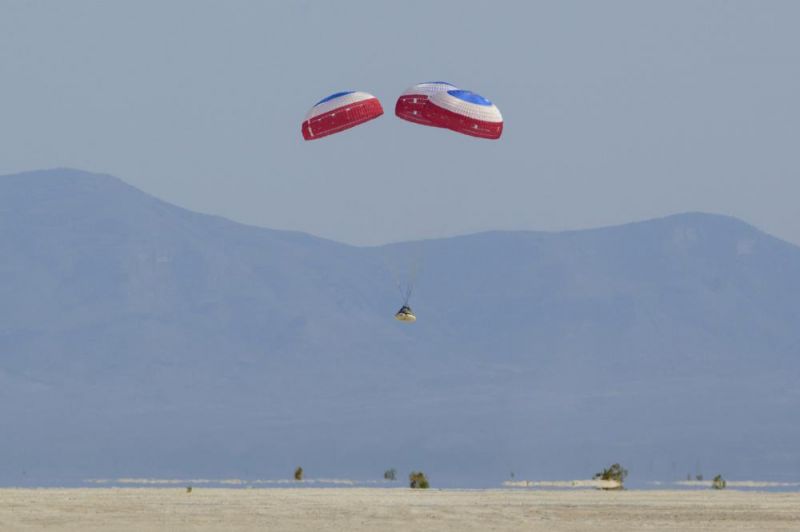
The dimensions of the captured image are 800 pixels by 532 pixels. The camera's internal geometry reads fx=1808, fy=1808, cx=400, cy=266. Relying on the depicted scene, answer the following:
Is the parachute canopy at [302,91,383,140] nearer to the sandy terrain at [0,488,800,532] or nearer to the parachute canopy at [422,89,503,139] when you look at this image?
the parachute canopy at [422,89,503,139]

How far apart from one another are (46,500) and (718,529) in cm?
1910

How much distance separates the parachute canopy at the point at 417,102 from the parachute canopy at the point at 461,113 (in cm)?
14

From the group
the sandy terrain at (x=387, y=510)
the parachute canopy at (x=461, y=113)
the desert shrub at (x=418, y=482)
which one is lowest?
the sandy terrain at (x=387, y=510)

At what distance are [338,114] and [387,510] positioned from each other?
43.5 feet

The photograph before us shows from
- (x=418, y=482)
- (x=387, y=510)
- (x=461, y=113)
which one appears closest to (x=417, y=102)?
(x=461, y=113)

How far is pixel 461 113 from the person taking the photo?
5534 centimetres

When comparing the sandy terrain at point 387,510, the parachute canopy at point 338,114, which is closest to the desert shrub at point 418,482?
the sandy terrain at point 387,510

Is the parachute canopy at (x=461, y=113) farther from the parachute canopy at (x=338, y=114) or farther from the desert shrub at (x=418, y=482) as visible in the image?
the desert shrub at (x=418, y=482)

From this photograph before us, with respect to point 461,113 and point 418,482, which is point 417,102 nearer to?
point 461,113

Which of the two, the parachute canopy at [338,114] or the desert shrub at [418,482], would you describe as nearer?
the parachute canopy at [338,114]

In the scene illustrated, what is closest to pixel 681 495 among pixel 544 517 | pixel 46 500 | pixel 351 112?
pixel 544 517

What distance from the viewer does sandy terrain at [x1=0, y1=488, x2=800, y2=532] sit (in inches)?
1752

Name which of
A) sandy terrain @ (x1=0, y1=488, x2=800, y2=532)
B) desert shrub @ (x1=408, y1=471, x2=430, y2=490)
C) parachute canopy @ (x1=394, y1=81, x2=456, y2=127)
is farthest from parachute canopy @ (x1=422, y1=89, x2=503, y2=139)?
desert shrub @ (x1=408, y1=471, x2=430, y2=490)

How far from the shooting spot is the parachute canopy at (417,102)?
2196 inches
